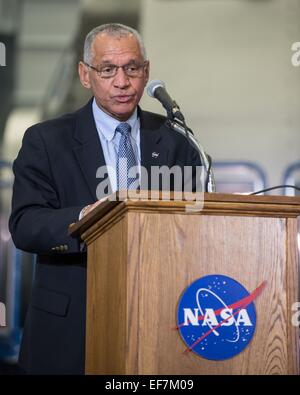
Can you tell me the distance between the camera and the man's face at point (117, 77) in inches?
94.6

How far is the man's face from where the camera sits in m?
2.40

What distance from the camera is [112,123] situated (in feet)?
8.04

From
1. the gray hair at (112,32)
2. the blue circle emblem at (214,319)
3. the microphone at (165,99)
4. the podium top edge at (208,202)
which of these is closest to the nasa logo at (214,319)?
the blue circle emblem at (214,319)

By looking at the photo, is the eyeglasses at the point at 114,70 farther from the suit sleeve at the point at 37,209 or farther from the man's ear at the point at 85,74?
the suit sleeve at the point at 37,209

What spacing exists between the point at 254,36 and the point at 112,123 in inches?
94.2

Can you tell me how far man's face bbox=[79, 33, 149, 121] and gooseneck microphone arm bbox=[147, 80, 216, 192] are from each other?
15 cm

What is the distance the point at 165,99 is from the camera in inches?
87.4

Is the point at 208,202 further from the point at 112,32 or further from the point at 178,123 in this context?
the point at 112,32

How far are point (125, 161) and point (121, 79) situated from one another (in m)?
0.22

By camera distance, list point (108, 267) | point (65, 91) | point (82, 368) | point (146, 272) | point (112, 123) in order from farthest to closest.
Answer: point (65, 91), point (112, 123), point (82, 368), point (108, 267), point (146, 272)

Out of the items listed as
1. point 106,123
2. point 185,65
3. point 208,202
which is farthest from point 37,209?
point 185,65

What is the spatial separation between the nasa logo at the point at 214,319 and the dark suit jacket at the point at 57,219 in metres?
0.47

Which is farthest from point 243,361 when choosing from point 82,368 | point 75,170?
point 75,170
